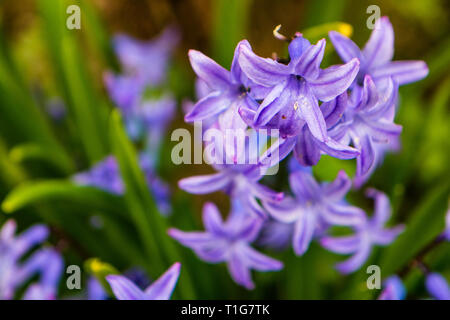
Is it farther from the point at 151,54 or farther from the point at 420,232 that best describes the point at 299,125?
the point at 151,54

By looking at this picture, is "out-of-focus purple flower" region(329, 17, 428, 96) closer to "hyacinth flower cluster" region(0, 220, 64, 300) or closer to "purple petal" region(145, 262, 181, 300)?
"purple petal" region(145, 262, 181, 300)

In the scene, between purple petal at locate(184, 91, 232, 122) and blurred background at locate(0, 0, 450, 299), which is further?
blurred background at locate(0, 0, 450, 299)

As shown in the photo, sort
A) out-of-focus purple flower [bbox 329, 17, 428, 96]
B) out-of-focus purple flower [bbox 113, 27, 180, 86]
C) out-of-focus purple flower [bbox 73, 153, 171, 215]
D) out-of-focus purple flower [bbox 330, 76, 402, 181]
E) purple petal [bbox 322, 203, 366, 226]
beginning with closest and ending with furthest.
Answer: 1. out-of-focus purple flower [bbox 330, 76, 402, 181]
2. out-of-focus purple flower [bbox 329, 17, 428, 96]
3. purple petal [bbox 322, 203, 366, 226]
4. out-of-focus purple flower [bbox 73, 153, 171, 215]
5. out-of-focus purple flower [bbox 113, 27, 180, 86]

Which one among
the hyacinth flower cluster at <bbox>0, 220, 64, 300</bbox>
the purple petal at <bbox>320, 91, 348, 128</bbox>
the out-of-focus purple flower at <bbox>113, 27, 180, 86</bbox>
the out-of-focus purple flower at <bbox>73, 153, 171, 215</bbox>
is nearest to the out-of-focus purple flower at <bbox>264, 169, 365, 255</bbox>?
the purple petal at <bbox>320, 91, 348, 128</bbox>

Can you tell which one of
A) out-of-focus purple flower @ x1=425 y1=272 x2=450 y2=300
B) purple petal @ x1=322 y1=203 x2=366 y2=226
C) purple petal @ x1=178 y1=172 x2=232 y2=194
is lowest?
out-of-focus purple flower @ x1=425 y1=272 x2=450 y2=300

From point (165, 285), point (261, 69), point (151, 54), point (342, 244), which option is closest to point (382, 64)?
point (261, 69)
